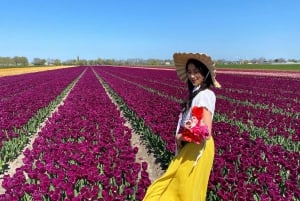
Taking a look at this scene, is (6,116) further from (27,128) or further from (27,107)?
(27,107)

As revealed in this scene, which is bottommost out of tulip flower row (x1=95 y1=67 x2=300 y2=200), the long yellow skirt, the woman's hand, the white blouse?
tulip flower row (x1=95 y1=67 x2=300 y2=200)

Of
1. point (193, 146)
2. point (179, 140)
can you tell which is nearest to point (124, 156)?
point (179, 140)

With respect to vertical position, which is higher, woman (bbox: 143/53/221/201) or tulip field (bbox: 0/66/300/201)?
woman (bbox: 143/53/221/201)

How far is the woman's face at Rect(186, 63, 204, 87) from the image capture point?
144 inches

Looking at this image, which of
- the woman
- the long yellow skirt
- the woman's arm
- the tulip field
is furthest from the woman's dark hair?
the tulip field

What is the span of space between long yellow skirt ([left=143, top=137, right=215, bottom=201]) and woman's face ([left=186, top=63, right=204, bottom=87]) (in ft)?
1.84

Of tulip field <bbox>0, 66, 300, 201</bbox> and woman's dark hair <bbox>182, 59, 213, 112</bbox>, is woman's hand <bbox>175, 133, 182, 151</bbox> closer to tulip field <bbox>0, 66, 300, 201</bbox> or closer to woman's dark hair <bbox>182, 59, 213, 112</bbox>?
woman's dark hair <bbox>182, 59, 213, 112</bbox>

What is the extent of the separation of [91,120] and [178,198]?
639 cm

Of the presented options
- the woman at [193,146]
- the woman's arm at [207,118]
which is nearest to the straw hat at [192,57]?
the woman at [193,146]

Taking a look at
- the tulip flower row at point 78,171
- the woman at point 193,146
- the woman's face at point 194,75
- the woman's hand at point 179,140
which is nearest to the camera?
the woman at point 193,146

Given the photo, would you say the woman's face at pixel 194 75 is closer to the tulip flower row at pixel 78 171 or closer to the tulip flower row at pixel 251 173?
the tulip flower row at pixel 251 173

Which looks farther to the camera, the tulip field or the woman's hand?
the tulip field

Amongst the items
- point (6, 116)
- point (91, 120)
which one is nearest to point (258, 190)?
point (91, 120)

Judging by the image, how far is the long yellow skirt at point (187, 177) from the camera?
3480 mm
